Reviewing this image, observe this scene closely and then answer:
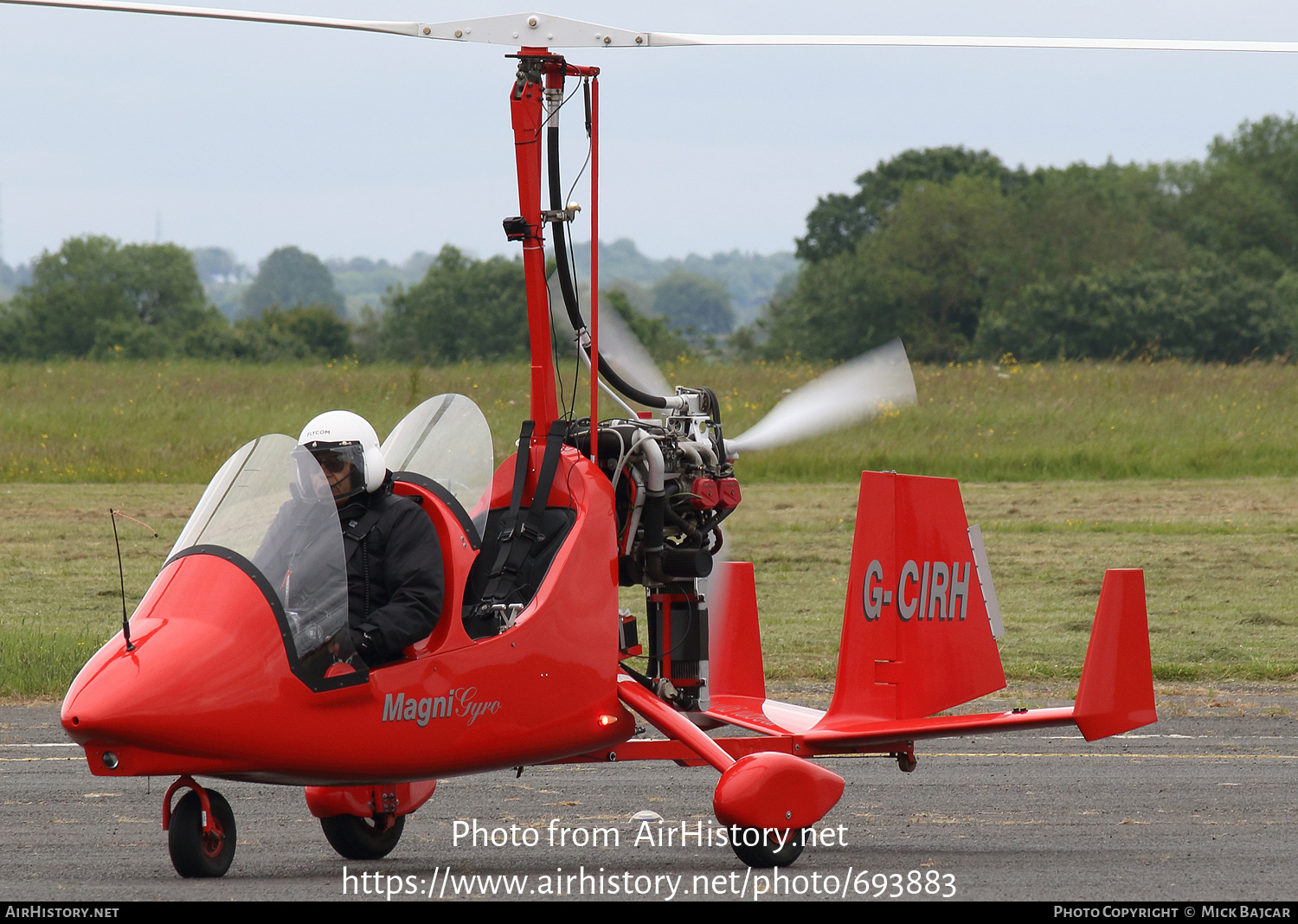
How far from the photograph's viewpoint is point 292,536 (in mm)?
5242

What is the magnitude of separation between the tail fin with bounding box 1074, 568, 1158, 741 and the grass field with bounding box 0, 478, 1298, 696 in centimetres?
463

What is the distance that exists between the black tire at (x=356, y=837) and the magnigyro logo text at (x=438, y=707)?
0.93 m

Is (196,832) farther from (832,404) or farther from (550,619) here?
(832,404)

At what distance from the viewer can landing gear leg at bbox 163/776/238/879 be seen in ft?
17.8

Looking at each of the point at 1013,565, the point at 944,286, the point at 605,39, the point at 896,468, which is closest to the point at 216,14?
the point at 605,39

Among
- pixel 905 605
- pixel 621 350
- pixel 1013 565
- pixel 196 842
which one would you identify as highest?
pixel 621 350

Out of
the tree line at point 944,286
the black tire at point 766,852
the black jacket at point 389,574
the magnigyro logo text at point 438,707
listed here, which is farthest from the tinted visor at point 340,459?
the tree line at point 944,286

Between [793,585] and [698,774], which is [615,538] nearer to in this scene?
[698,774]

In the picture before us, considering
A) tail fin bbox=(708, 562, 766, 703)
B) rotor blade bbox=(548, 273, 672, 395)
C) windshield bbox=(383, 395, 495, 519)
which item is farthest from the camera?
tail fin bbox=(708, 562, 766, 703)

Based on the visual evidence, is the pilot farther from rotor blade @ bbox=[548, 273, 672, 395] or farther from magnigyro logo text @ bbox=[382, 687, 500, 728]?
rotor blade @ bbox=[548, 273, 672, 395]

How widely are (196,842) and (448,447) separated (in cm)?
182

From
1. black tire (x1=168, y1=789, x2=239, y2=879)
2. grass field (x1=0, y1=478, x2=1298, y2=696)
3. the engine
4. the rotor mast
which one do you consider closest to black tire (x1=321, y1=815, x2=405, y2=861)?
black tire (x1=168, y1=789, x2=239, y2=879)

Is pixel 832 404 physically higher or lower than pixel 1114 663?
higher

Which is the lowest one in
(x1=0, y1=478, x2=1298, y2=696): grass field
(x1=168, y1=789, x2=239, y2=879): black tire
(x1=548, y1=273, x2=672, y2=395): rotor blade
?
(x1=0, y1=478, x2=1298, y2=696): grass field
